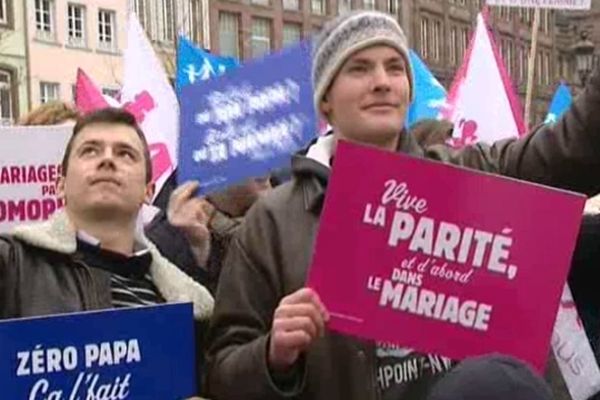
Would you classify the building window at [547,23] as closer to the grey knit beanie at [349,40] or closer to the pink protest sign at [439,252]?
the grey knit beanie at [349,40]

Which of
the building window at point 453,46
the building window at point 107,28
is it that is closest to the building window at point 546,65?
the building window at point 453,46

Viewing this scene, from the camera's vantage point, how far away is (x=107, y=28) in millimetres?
39875

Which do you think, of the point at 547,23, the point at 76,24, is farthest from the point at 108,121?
the point at 547,23

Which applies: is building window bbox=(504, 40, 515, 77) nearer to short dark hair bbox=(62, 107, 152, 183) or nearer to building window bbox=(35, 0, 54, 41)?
building window bbox=(35, 0, 54, 41)

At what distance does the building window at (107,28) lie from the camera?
39406 mm

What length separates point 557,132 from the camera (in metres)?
2.59

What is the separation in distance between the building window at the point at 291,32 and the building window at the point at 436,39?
838 centimetres

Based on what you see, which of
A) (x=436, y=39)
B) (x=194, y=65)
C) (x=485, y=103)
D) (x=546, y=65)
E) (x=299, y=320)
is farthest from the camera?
(x=546, y=65)

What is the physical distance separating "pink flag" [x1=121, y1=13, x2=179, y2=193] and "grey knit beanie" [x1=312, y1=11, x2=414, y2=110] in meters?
2.90

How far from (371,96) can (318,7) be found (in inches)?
1793

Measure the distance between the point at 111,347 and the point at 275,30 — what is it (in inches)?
1700

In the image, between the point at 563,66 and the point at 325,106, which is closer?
the point at 325,106

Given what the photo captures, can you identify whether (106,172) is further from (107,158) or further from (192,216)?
(192,216)

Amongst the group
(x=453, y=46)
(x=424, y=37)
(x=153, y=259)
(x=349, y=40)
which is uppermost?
(x=349, y=40)
